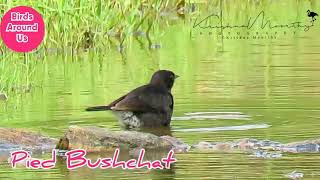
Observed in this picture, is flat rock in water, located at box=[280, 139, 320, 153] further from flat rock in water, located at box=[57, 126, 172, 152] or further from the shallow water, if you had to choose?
flat rock in water, located at box=[57, 126, 172, 152]

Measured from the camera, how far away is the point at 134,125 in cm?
971

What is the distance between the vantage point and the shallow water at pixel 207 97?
297 inches

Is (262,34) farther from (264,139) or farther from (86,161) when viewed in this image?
(86,161)

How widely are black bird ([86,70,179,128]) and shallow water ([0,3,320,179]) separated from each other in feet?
0.38

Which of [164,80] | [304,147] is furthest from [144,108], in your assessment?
[304,147]

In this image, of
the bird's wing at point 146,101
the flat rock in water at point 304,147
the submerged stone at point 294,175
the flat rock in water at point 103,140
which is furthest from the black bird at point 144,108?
the submerged stone at point 294,175

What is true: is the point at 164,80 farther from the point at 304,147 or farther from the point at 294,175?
the point at 294,175

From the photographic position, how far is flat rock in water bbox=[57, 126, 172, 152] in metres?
8.25

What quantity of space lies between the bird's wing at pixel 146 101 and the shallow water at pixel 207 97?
16 centimetres

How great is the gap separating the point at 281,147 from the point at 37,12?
5705 mm

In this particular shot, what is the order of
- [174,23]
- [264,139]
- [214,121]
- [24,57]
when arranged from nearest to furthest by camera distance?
[264,139] → [214,121] → [24,57] → [174,23]

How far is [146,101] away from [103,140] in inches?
64.9

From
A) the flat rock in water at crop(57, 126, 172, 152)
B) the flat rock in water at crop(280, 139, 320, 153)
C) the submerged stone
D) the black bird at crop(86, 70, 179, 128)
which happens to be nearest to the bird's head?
the black bird at crop(86, 70, 179, 128)

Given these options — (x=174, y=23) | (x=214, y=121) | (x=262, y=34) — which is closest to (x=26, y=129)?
(x=214, y=121)
